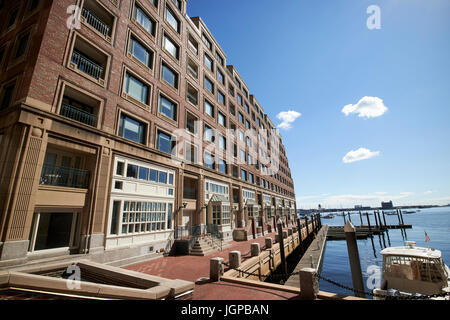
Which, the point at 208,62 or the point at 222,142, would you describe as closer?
the point at 222,142

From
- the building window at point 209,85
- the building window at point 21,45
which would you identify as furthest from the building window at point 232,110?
the building window at point 21,45

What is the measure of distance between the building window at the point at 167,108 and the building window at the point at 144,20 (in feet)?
19.9

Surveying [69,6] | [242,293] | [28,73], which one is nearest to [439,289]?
[242,293]

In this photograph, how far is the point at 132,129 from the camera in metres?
14.9

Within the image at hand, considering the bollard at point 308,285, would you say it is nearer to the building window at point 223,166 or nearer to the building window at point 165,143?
the building window at point 165,143

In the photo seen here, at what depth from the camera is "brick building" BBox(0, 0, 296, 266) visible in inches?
378

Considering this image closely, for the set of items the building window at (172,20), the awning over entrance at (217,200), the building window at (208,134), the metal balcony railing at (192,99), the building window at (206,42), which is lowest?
the awning over entrance at (217,200)

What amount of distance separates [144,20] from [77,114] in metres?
11.2

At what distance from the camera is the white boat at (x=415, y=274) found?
10461 mm

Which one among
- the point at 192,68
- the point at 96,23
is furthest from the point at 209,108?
the point at 96,23

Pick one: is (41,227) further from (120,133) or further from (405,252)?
(405,252)

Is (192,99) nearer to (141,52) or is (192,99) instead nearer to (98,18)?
(141,52)

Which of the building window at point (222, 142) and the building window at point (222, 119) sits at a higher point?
the building window at point (222, 119)

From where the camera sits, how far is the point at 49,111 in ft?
33.9
